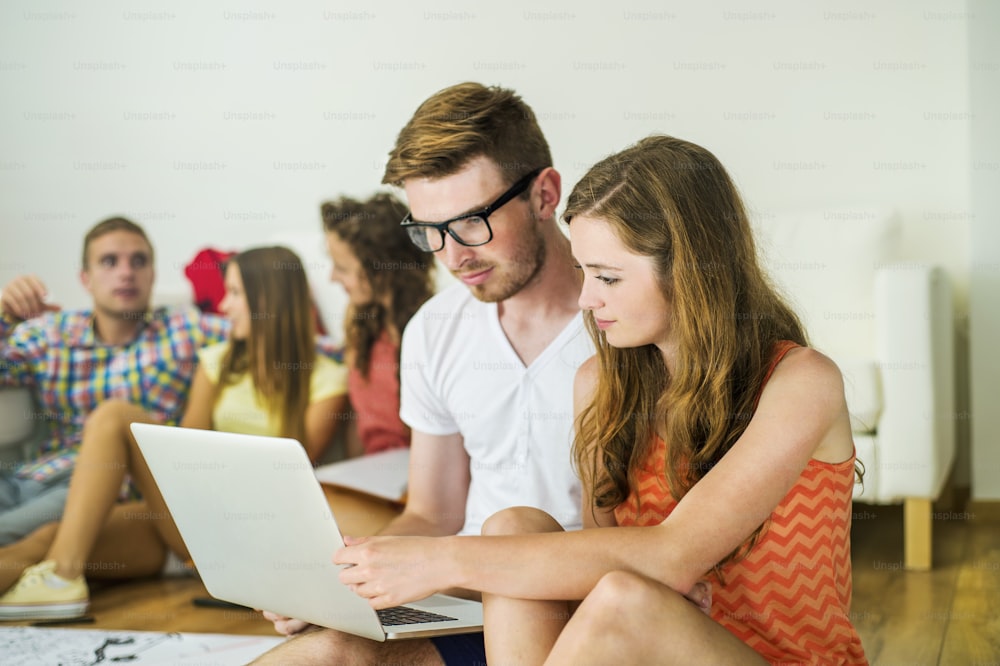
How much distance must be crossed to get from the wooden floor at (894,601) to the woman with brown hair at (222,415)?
0.11 m

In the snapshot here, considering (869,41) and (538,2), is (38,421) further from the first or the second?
(869,41)

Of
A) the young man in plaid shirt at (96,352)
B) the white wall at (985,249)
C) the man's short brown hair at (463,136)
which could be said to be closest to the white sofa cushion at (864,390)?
the white wall at (985,249)

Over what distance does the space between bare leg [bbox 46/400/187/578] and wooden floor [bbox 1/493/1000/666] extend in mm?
128

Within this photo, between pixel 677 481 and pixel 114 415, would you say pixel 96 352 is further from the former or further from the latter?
pixel 677 481

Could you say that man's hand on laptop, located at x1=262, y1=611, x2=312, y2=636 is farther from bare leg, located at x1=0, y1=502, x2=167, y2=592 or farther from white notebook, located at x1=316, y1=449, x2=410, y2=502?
bare leg, located at x1=0, y1=502, x2=167, y2=592

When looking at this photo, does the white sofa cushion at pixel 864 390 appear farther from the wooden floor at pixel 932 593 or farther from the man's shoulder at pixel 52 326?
the man's shoulder at pixel 52 326

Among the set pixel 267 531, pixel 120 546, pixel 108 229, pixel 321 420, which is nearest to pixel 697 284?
pixel 267 531

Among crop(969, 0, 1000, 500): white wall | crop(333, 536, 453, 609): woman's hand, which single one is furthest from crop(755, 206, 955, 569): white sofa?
crop(333, 536, 453, 609): woman's hand

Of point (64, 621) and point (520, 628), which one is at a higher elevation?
point (520, 628)

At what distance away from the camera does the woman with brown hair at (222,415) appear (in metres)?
2.47

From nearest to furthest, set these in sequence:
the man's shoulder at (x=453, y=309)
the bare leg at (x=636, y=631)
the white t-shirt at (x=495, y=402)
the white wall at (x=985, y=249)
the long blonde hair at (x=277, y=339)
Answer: the bare leg at (x=636, y=631) < the white t-shirt at (x=495, y=402) < the man's shoulder at (x=453, y=309) < the long blonde hair at (x=277, y=339) < the white wall at (x=985, y=249)

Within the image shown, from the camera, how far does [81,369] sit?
2.80m

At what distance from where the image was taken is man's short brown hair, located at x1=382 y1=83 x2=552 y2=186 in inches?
60.2

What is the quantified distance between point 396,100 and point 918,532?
211 centimetres
